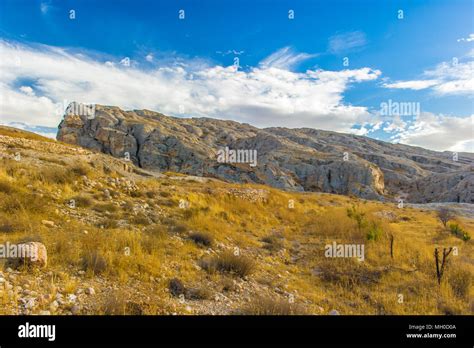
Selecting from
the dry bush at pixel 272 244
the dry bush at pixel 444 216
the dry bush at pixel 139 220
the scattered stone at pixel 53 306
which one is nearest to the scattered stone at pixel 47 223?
the dry bush at pixel 139 220

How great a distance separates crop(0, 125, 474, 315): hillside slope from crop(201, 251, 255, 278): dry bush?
0.10ft

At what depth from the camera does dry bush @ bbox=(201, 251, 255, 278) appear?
7914 millimetres

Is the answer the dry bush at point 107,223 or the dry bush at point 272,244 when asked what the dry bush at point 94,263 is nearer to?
the dry bush at point 107,223

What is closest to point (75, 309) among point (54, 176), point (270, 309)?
point (270, 309)

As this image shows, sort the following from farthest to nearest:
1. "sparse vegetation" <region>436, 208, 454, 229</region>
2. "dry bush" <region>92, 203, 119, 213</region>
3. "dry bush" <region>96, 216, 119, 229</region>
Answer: "sparse vegetation" <region>436, 208, 454, 229</region> < "dry bush" <region>92, 203, 119, 213</region> < "dry bush" <region>96, 216, 119, 229</region>

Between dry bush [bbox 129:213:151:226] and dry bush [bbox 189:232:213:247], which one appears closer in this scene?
dry bush [bbox 189:232:213:247]

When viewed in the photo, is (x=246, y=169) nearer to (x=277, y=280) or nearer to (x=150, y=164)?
(x=150, y=164)

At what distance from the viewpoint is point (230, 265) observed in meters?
8.14

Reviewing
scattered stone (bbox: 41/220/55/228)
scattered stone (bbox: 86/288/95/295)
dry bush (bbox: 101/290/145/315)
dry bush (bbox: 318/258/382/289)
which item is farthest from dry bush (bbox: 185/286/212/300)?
scattered stone (bbox: 41/220/55/228)

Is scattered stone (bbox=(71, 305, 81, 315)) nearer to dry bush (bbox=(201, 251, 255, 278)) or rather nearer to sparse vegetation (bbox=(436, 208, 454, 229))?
dry bush (bbox=(201, 251, 255, 278))

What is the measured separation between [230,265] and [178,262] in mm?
1483
